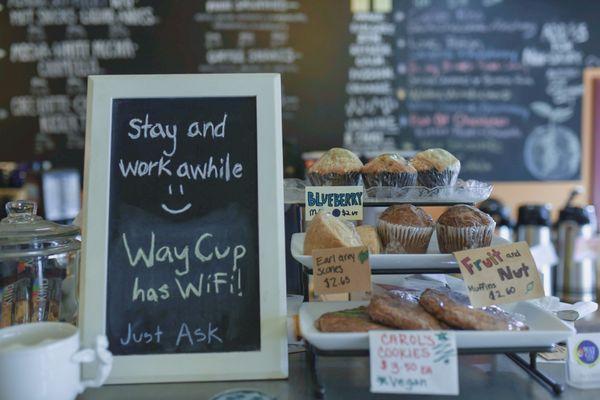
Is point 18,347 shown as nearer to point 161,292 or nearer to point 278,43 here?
point 161,292

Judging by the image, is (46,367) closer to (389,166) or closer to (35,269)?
(35,269)

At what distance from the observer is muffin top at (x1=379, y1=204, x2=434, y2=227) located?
961mm

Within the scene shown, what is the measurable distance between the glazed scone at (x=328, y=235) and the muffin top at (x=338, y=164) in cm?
17

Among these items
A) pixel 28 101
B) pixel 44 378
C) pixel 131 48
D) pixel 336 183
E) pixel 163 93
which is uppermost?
pixel 131 48

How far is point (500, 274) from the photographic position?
32.7 inches

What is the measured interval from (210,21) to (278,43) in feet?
1.36

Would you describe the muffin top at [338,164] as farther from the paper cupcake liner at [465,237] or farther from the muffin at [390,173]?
the paper cupcake liner at [465,237]

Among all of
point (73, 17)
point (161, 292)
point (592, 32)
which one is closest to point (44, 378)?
point (161, 292)

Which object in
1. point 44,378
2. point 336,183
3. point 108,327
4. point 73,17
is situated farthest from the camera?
point 73,17

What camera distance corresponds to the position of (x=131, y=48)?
318 cm

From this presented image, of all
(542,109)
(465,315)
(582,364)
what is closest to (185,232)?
(465,315)

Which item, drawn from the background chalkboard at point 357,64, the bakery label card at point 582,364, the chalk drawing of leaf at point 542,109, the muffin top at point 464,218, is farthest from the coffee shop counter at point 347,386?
the chalk drawing of leaf at point 542,109

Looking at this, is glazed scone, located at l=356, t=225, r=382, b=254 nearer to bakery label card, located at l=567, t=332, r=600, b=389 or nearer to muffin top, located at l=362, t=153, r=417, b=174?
muffin top, located at l=362, t=153, r=417, b=174

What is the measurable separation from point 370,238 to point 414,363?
28 cm
